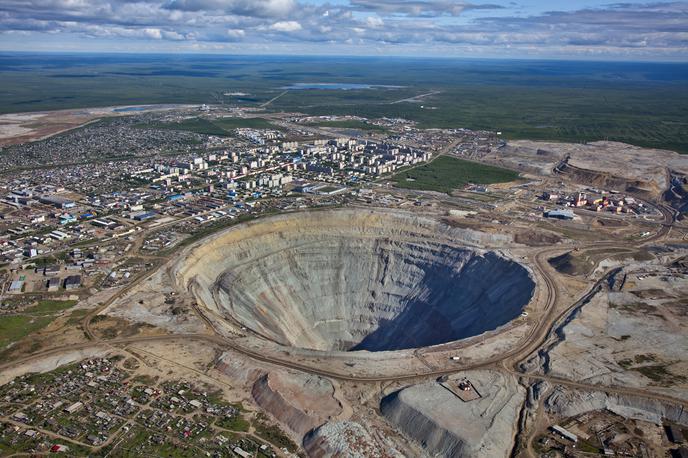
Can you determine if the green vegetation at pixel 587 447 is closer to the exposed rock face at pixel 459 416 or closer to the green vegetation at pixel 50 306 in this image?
the exposed rock face at pixel 459 416

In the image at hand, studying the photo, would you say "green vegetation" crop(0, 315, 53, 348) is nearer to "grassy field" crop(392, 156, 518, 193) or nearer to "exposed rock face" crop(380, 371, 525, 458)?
"exposed rock face" crop(380, 371, 525, 458)

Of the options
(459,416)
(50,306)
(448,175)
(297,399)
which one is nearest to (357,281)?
(297,399)

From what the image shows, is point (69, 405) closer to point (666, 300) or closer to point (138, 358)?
point (138, 358)

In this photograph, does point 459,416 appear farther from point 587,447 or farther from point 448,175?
point 448,175

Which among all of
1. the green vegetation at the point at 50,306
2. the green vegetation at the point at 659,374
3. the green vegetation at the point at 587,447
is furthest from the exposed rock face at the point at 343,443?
the green vegetation at the point at 50,306

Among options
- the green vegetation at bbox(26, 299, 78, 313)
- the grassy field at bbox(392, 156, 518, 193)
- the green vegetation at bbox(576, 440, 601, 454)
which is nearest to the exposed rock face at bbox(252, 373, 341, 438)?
the green vegetation at bbox(576, 440, 601, 454)
